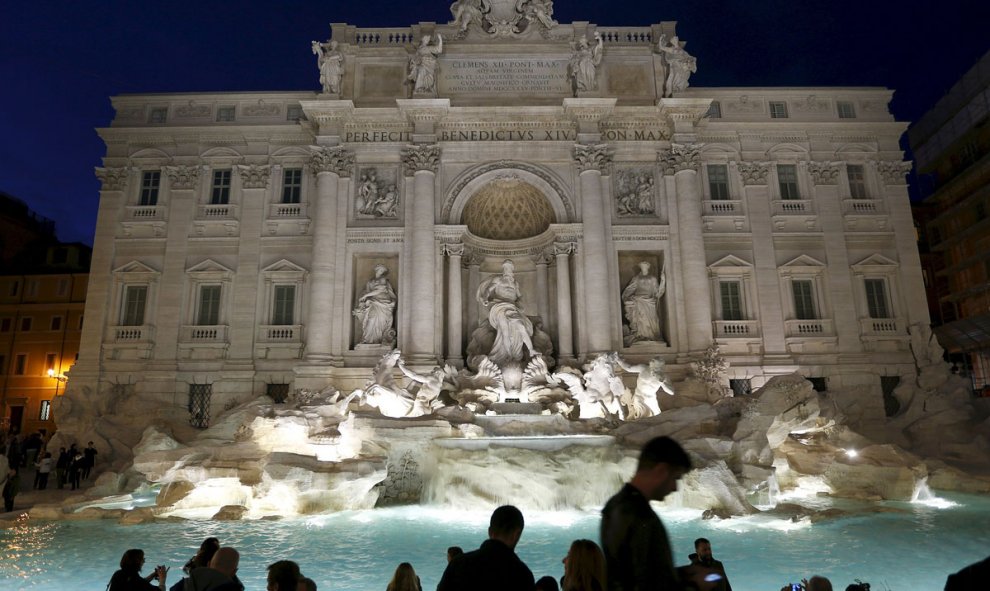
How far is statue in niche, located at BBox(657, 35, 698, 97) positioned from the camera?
22828 millimetres

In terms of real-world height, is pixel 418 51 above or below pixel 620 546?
above

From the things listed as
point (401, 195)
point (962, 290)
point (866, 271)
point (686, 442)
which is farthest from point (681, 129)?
point (962, 290)

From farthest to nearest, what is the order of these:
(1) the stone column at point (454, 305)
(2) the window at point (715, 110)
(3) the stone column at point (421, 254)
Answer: (2) the window at point (715, 110), (1) the stone column at point (454, 305), (3) the stone column at point (421, 254)

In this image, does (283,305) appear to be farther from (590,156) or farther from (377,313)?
(590,156)

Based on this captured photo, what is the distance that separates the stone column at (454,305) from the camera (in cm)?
2131

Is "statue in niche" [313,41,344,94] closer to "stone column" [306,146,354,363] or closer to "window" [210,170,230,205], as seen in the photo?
"stone column" [306,146,354,363]

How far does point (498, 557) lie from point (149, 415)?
853 inches

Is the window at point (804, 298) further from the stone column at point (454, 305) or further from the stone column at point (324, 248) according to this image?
the stone column at point (324, 248)

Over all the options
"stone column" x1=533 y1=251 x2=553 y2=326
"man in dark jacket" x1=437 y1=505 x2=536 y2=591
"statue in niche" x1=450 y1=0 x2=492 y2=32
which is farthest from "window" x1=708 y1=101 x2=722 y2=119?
"man in dark jacket" x1=437 y1=505 x2=536 y2=591

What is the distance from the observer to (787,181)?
24.1 m

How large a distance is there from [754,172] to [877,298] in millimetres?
6526

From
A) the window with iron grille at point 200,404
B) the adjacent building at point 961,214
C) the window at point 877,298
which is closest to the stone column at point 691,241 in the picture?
the window at point 877,298

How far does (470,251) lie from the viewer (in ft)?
75.3

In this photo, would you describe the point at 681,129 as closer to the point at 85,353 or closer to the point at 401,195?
the point at 401,195
